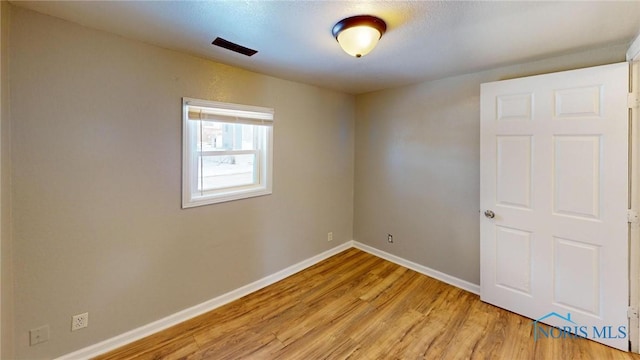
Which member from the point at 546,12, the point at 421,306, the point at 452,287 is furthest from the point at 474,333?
the point at 546,12

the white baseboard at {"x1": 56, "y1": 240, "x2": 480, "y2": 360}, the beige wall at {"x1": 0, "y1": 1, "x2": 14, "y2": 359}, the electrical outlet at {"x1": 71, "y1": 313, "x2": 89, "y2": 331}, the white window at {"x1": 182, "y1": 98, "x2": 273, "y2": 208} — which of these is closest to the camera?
the beige wall at {"x1": 0, "y1": 1, "x2": 14, "y2": 359}

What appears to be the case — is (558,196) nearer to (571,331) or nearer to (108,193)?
(571,331)

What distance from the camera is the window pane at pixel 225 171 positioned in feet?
8.31

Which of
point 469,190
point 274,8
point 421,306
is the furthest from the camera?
point 469,190

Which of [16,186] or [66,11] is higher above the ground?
[66,11]

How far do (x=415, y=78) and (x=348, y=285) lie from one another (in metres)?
2.43

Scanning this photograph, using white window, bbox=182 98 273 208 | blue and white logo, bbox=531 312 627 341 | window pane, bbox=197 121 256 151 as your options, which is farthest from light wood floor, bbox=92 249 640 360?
window pane, bbox=197 121 256 151

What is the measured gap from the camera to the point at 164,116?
218 centimetres

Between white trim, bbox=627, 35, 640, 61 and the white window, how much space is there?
293 cm

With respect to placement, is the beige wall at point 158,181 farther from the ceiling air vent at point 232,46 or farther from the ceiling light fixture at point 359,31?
the ceiling light fixture at point 359,31

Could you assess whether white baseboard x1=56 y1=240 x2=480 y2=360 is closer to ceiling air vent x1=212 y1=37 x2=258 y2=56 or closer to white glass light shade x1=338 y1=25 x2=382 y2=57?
ceiling air vent x1=212 y1=37 x2=258 y2=56

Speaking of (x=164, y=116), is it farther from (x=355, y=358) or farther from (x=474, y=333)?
(x=474, y=333)

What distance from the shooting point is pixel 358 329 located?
228 cm

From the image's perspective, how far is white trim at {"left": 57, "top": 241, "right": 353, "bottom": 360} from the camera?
192 centimetres
